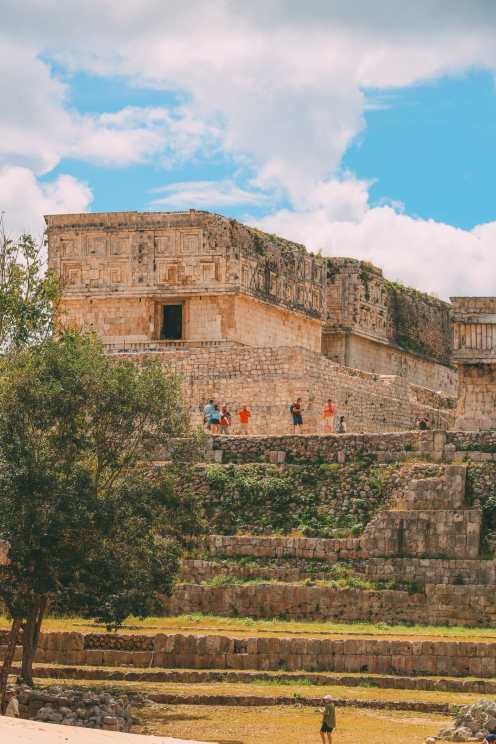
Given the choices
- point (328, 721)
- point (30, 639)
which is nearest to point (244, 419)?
point (30, 639)

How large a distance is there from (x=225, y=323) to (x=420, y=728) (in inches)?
966

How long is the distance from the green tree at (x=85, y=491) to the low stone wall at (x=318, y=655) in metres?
1.33

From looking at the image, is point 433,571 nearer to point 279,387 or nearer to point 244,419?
point 244,419

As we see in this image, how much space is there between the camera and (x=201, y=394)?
5206 cm

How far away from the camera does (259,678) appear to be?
→ 36688 millimetres

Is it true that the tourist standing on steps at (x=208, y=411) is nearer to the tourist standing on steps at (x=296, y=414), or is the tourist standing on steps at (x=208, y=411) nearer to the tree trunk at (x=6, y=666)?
the tourist standing on steps at (x=296, y=414)

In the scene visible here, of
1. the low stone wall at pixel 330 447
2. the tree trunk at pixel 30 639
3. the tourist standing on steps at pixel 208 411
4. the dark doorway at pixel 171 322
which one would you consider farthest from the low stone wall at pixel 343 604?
the dark doorway at pixel 171 322

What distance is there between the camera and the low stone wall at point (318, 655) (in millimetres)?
36938

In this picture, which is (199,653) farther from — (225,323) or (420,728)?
(225,323)

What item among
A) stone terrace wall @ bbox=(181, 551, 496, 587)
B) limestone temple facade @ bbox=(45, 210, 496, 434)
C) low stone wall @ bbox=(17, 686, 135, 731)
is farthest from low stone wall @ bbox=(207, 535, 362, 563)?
low stone wall @ bbox=(17, 686, 135, 731)

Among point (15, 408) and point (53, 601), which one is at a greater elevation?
point (15, 408)

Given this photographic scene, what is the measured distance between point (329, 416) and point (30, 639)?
16.3 metres

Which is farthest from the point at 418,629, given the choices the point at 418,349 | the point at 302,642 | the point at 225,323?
the point at 418,349

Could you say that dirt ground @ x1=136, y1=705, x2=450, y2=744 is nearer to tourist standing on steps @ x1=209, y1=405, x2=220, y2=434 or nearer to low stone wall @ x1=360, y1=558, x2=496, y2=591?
low stone wall @ x1=360, y1=558, x2=496, y2=591
